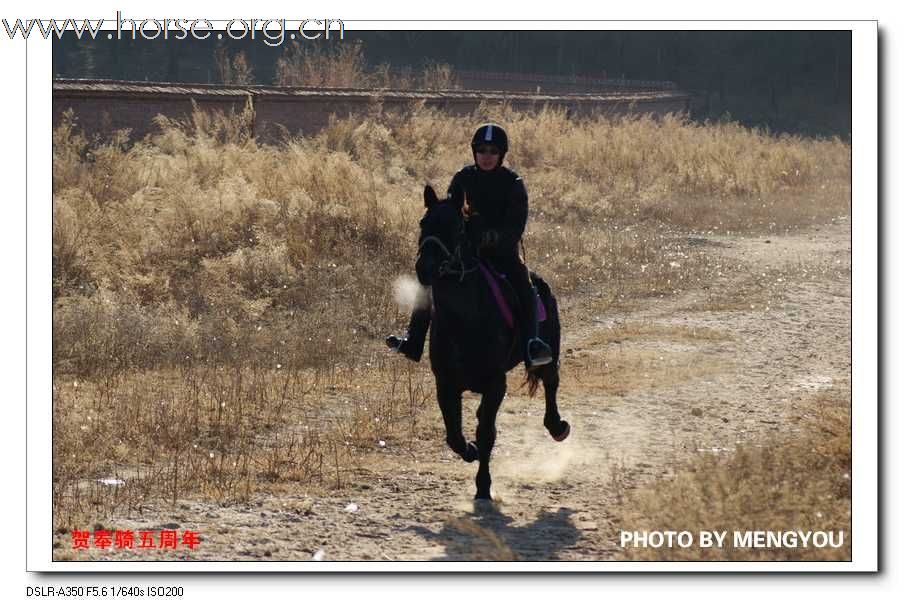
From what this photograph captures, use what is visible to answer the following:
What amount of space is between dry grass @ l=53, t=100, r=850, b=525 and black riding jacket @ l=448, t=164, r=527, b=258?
90.9 inches

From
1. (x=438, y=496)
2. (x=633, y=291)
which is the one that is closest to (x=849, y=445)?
(x=438, y=496)

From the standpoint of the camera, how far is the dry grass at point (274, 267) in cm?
993

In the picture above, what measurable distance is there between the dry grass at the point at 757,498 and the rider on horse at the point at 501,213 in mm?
1408

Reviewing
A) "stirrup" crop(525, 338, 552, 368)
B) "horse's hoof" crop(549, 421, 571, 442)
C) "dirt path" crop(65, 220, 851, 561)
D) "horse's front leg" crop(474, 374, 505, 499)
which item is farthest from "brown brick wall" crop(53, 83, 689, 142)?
"horse's front leg" crop(474, 374, 505, 499)

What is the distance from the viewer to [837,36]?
59031mm

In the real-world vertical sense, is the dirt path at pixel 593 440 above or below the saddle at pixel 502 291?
below

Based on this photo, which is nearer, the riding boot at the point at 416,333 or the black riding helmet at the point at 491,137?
the black riding helmet at the point at 491,137

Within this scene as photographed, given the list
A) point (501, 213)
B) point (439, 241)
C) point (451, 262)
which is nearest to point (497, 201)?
point (501, 213)

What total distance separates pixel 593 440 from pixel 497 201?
113 inches

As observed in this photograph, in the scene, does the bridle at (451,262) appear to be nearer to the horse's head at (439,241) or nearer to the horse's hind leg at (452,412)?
the horse's head at (439,241)

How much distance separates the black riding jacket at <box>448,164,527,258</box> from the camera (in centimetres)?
823

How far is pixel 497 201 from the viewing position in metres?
8.30

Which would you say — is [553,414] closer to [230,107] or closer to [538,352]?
[538,352]

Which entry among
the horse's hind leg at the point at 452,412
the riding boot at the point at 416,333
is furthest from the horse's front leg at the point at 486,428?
the riding boot at the point at 416,333
